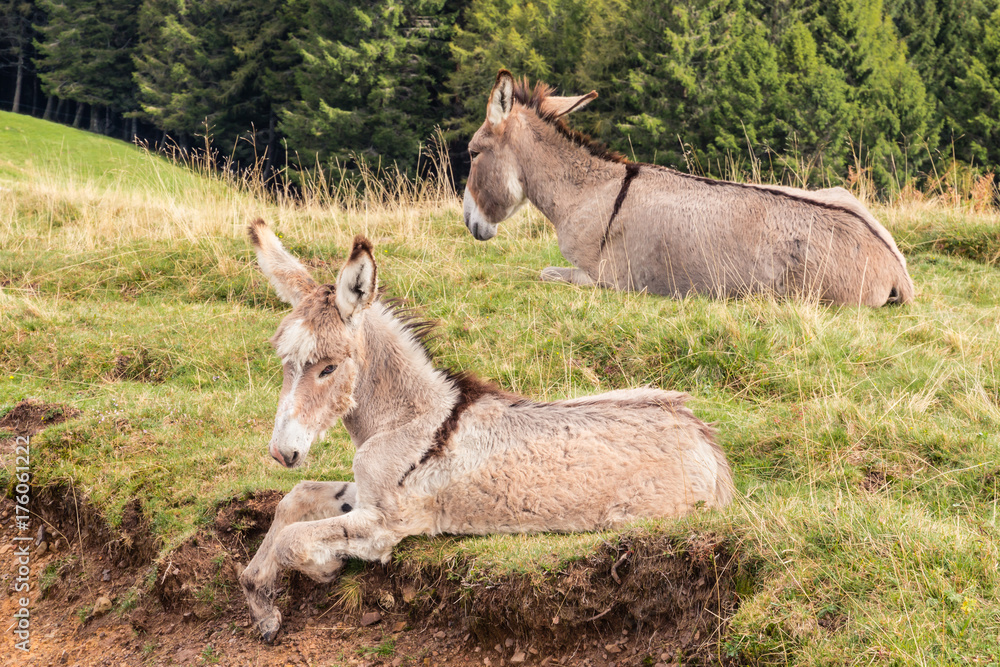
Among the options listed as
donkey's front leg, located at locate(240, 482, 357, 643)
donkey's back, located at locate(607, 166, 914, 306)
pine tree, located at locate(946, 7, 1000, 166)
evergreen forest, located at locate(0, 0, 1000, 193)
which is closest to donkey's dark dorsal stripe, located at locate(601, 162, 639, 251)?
donkey's back, located at locate(607, 166, 914, 306)

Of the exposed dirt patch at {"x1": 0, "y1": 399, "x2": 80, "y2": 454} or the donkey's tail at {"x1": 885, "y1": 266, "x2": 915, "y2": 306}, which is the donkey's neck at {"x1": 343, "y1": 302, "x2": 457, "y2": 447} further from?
the donkey's tail at {"x1": 885, "y1": 266, "x2": 915, "y2": 306}

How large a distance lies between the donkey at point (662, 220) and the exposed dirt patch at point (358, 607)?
4403 millimetres

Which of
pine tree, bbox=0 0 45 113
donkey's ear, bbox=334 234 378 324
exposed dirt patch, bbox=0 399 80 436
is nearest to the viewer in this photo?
donkey's ear, bbox=334 234 378 324

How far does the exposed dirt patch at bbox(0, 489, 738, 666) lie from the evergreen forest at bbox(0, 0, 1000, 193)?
1983 centimetres

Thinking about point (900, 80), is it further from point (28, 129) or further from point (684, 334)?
point (28, 129)

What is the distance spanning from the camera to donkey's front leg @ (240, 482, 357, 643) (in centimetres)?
446

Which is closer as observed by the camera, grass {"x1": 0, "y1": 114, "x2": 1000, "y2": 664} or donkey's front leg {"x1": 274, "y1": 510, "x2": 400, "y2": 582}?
grass {"x1": 0, "y1": 114, "x2": 1000, "y2": 664}

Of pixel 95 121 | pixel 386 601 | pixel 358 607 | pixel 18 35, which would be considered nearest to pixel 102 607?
pixel 358 607

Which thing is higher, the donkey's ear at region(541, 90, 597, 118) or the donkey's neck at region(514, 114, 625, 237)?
the donkey's ear at region(541, 90, 597, 118)

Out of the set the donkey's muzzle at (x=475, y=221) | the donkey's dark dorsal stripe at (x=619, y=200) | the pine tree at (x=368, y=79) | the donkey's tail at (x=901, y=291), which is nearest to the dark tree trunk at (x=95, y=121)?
the pine tree at (x=368, y=79)

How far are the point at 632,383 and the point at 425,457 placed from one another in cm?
265

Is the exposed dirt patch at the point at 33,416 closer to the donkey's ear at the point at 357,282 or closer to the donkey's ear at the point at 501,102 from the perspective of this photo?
the donkey's ear at the point at 357,282

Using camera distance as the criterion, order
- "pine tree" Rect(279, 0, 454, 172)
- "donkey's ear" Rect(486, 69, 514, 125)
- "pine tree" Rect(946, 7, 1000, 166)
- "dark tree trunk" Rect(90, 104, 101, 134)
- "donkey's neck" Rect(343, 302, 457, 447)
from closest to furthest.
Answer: "donkey's neck" Rect(343, 302, 457, 447)
"donkey's ear" Rect(486, 69, 514, 125)
"pine tree" Rect(946, 7, 1000, 166)
"pine tree" Rect(279, 0, 454, 172)
"dark tree trunk" Rect(90, 104, 101, 134)

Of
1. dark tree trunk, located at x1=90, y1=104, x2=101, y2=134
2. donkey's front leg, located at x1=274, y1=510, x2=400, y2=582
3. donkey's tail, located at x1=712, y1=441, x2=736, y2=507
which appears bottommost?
dark tree trunk, located at x1=90, y1=104, x2=101, y2=134
